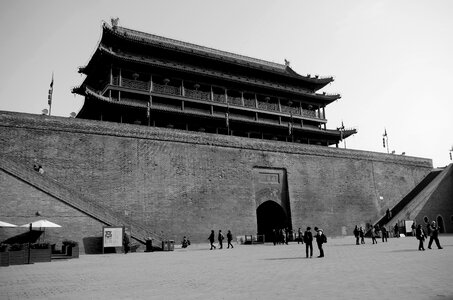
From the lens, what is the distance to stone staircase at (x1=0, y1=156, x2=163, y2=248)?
50.8 feet

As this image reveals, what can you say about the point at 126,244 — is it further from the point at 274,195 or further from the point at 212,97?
the point at 212,97

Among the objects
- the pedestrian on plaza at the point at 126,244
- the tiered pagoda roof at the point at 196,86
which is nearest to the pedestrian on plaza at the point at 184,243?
the pedestrian on plaza at the point at 126,244

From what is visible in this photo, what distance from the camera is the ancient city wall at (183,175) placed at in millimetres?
18047

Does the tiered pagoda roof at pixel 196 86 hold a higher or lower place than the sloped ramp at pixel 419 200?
higher

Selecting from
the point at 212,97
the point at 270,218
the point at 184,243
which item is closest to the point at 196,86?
the point at 212,97

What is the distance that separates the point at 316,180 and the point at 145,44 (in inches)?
590

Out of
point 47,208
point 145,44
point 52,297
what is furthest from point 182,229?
point 52,297

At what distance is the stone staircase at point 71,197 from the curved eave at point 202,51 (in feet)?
39.4

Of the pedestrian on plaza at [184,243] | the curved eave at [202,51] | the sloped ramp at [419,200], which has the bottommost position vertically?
the pedestrian on plaza at [184,243]

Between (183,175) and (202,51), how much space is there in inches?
485

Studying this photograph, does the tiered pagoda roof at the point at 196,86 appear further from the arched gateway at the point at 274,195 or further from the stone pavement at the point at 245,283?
the stone pavement at the point at 245,283

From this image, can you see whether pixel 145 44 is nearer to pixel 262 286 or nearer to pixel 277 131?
pixel 277 131

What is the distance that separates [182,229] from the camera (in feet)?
67.2

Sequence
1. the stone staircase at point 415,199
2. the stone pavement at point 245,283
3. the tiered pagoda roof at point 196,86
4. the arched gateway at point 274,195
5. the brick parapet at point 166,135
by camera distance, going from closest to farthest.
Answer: the stone pavement at point 245,283 < the brick parapet at point 166,135 < the arched gateway at point 274,195 < the tiered pagoda roof at point 196,86 < the stone staircase at point 415,199
